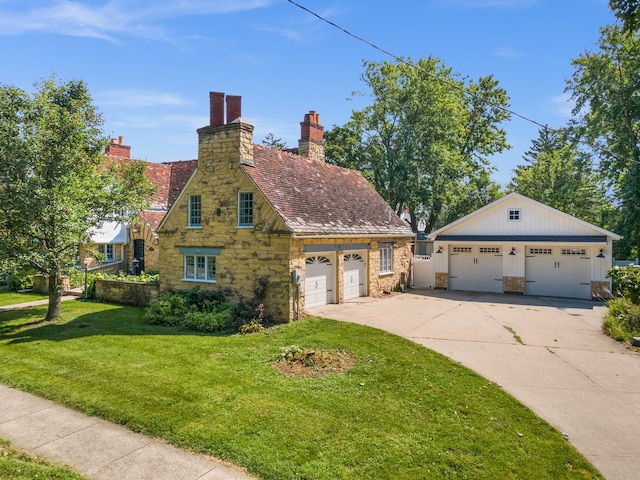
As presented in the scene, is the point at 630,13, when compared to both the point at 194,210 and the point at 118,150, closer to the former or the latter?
the point at 194,210

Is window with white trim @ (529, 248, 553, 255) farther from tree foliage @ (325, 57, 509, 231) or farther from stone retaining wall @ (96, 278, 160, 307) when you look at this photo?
stone retaining wall @ (96, 278, 160, 307)

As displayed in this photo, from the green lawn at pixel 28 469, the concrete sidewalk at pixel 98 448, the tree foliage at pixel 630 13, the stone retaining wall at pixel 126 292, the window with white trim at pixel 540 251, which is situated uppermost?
the tree foliage at pixel 630 13

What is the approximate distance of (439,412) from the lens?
296 inches

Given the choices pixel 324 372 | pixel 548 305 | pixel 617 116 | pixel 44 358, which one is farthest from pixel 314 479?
pixel 617 116

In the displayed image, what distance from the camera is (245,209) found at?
15.1 m

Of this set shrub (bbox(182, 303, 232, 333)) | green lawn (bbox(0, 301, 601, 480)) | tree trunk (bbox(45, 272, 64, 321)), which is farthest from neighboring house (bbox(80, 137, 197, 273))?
green lawn (bbox(0, 301, 601, 480))

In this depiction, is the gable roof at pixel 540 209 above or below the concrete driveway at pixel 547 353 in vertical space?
above

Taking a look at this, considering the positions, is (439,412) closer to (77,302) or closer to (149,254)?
(77,302)

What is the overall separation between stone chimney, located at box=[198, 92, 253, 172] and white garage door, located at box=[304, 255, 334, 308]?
15.0 feet

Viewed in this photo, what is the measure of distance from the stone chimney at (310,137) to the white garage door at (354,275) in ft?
20.5

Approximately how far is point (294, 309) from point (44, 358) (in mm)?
7190

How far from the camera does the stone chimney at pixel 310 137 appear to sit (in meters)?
21.6

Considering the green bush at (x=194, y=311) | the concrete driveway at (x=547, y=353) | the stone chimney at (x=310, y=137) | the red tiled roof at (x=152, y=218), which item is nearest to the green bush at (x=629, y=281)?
the concrete driveway at (x=547, y=353)

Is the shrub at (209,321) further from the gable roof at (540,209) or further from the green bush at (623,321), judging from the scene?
the gable roof at (540,209)
